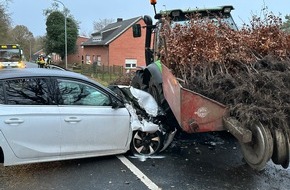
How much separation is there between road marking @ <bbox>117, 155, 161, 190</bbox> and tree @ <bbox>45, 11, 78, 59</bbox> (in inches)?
1825

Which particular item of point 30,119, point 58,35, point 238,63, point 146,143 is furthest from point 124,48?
point 30,119

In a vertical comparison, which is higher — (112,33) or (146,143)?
(112,33)

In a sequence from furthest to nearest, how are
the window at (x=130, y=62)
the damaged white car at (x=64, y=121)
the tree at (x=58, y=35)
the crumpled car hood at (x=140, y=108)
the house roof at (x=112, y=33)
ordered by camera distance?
the tree at (x=58, y=35)
the window at (x=130, y=62)
the house roof at (x=112, y=33)
the crumpled car hood at (x=140, y=108)
the damaged white car at (x=64, y=121)

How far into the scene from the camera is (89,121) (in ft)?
17.0

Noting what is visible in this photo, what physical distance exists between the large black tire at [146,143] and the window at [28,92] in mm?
1593

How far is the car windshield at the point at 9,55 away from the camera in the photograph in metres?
27.4

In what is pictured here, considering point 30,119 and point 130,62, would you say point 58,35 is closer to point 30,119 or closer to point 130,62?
point 130,62

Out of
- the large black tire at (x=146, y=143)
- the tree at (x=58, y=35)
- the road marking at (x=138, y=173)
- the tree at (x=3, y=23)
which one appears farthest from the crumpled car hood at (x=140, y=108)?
the tree at (x=58, y=35)

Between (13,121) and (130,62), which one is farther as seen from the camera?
(130,62)

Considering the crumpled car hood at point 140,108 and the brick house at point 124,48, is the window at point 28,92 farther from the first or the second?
the brick house at point 124,48

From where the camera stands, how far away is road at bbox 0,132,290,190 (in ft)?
15.3

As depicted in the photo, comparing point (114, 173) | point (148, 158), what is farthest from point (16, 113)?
point (148, 158)

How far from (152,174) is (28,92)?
218cm

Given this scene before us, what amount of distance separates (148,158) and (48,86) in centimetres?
203
